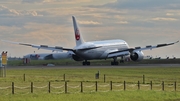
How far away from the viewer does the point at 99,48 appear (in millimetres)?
113750

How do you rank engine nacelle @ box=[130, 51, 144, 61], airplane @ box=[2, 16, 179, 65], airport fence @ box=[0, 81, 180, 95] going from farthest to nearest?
engine nacelle @ box=[130, 51, 144, 61], airplane @ box=[2, 16, 179, 65], airport fence @ box=[0, 81, 180, 95]

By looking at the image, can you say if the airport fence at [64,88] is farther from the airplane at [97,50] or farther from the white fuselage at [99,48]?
the airplane at [97,50]

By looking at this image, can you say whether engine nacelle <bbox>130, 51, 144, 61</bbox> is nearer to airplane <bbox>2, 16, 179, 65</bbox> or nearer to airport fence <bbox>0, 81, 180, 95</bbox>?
airplane <bbox>2, 16, 179, 65</bbox>

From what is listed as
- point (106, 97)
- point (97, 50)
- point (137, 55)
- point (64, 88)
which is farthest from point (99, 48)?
point (106, 97)

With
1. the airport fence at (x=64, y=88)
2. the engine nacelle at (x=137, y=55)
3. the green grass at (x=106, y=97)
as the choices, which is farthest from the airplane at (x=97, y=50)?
the green grass at (x=106, y=97)

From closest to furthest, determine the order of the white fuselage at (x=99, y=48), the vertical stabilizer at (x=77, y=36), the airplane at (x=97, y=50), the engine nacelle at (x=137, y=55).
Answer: the white fuselage at (x=99, y=48)
the airplane at (x=97, y=50)
the engine nacelle at (x=137, y=55)
the vertical stabilizer at (x=77, y=36)

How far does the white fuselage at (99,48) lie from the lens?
109 metres


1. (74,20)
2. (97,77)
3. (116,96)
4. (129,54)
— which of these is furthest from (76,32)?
(116,96)

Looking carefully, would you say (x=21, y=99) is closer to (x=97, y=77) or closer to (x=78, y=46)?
(x=97, y=77)

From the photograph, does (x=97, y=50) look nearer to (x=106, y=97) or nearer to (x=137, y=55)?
(x=137, y=55)

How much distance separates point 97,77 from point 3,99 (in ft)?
103

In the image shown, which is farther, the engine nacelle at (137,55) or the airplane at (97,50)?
the engine nacelle at (137,55)

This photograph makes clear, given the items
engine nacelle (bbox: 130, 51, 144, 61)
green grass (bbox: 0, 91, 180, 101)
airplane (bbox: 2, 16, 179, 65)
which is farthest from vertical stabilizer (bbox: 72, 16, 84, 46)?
green grass (bbox: 0, 91, 180, 101)

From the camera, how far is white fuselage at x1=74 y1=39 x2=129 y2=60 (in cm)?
10944
